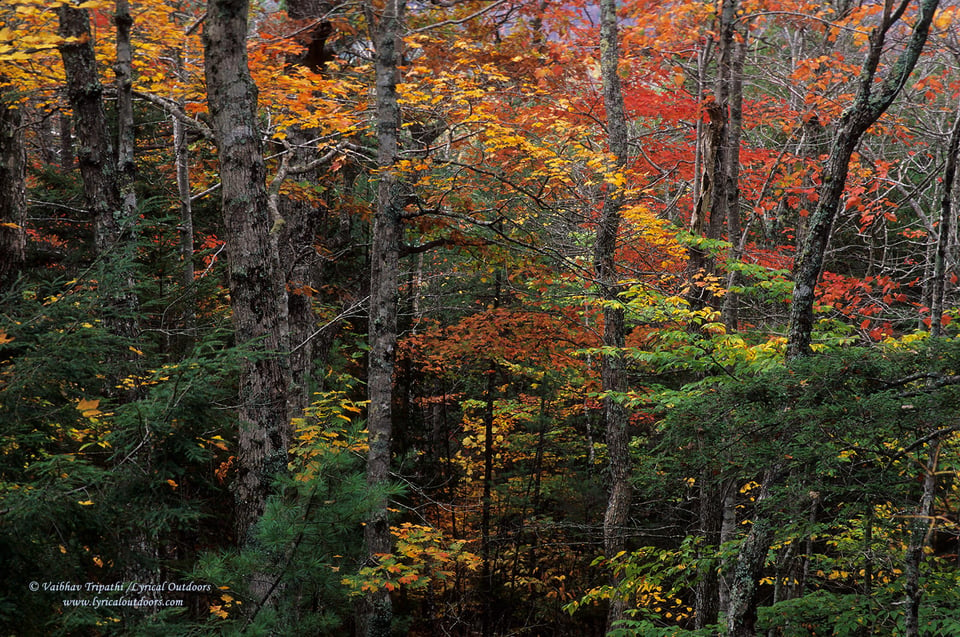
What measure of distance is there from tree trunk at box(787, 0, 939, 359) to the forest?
25 mm

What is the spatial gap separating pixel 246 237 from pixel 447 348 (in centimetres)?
848

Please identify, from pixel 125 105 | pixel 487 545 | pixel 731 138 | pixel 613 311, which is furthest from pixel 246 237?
pixel 487 545

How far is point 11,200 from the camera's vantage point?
8672 mm

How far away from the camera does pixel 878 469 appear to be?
148 inches

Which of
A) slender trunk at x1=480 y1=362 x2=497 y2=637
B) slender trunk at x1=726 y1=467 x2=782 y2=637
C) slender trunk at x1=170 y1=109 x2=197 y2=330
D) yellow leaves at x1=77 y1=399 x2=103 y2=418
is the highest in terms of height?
slender trunk at x1=170 y1=109 x2=197 y2=330

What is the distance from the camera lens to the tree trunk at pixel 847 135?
424cm

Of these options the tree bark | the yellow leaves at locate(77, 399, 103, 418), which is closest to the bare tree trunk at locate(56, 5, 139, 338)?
the tree bark

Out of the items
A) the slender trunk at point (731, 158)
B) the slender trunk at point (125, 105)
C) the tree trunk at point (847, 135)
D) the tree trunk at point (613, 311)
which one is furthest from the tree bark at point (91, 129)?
the slender trunk at point (731, 158)

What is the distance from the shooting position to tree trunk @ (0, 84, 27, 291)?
796 cm

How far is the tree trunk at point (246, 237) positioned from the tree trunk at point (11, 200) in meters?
4.44

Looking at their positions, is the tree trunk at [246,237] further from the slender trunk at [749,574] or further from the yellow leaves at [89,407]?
the slender trunk at [749,574]

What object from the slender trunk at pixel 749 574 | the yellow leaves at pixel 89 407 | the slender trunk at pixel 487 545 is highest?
the yellow leaves at pixel 89 407

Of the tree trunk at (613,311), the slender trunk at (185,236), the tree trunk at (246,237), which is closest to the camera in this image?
the tree trunk at (246,237)

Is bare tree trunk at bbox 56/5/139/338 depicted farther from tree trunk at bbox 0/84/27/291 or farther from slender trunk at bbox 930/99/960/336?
slender trunk at bbox 930/99/960/336
